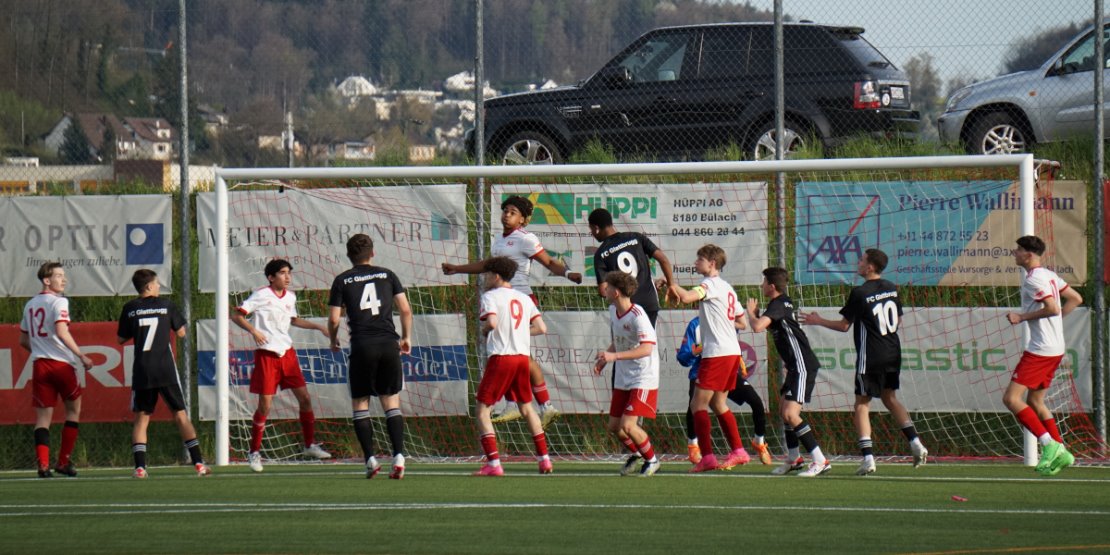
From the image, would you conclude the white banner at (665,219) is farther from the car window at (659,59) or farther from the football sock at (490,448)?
the football sock at (490,448)

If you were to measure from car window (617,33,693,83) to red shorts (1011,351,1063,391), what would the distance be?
5503mm

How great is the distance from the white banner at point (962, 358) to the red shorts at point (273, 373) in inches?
200

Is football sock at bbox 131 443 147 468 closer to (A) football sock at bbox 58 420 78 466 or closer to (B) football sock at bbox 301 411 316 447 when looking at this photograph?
(A) football sock at bbox 58 420 78 466

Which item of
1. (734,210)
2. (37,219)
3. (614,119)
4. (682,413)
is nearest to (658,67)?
(614,119)

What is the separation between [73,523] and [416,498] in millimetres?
2172

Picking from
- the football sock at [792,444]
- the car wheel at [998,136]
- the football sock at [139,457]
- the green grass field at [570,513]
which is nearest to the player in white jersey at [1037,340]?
the green grass field at [570,513]

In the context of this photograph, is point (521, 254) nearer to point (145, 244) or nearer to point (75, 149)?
point (145, 244)

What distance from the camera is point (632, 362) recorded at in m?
10.4

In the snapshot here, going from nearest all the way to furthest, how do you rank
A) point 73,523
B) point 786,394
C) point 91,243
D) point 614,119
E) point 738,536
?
point 738,536 → point 73,523 → point 786,394 → point 91,243 → point 614,119

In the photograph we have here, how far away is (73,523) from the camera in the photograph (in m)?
8.16

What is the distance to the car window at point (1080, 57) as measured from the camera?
46.3 feet

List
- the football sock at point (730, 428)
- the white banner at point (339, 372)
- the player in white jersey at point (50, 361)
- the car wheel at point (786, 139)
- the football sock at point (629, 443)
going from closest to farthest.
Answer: the football sock at point (629, 443) < the football sock at point (730, 428) < the player in white jersey at point (50, 361) < the white banner at point (339, 372) < the car wheel at point (786, 139)

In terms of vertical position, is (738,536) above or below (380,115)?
below

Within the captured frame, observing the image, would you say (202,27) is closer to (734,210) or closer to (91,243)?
(91,243)
